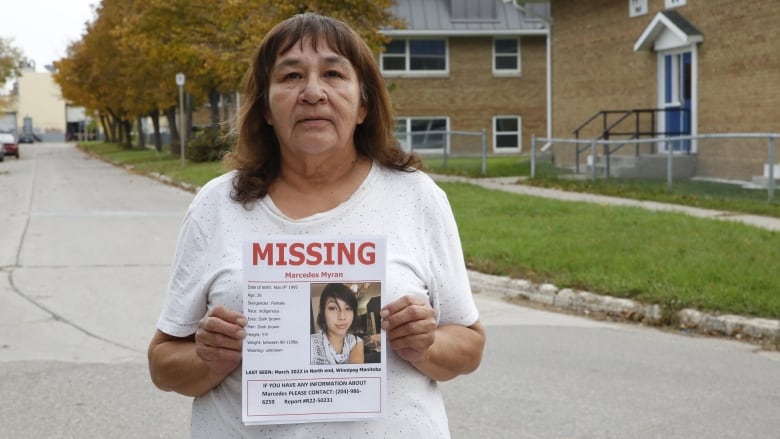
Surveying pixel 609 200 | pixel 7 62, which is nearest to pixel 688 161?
pixel 609 200

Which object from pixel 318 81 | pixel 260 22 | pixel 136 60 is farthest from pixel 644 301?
pixel 136 60

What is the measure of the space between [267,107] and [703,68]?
2143cm

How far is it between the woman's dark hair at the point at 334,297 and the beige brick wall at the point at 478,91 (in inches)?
1613

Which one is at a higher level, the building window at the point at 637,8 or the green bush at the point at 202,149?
the building window at the point at 637,8

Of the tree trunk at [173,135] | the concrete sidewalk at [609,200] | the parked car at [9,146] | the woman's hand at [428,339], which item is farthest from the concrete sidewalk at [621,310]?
the parked car at [9,146]

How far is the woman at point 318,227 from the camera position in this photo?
2.59m

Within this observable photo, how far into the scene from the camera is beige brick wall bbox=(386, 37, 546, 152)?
4378cm

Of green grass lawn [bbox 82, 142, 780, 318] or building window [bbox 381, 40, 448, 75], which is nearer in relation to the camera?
green grass lawn [bbox 82, 142, 780, 318]

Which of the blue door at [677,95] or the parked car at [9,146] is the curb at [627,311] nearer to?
the blue door at [677,95]

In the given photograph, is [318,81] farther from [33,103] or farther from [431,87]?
[33,103]

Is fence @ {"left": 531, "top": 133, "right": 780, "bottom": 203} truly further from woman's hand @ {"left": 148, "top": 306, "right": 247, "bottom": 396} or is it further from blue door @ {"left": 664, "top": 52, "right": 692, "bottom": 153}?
woman's hand @ {"left": 148, "top": 306, "right": 247, "bottom": 396}

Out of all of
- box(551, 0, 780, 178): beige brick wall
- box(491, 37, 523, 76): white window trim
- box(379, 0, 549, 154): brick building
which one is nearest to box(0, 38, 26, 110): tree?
box(379, 0, 549, 154): brick building

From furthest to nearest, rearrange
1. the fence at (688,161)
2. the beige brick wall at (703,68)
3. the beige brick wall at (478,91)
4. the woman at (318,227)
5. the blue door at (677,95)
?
the beige brick wall at (478,91), the blue door at (677,95), the beige brick wall at (703,68), the fence at (688,161), the woman at (318,227)

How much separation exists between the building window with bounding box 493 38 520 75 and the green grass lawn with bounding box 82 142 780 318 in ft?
86.6
